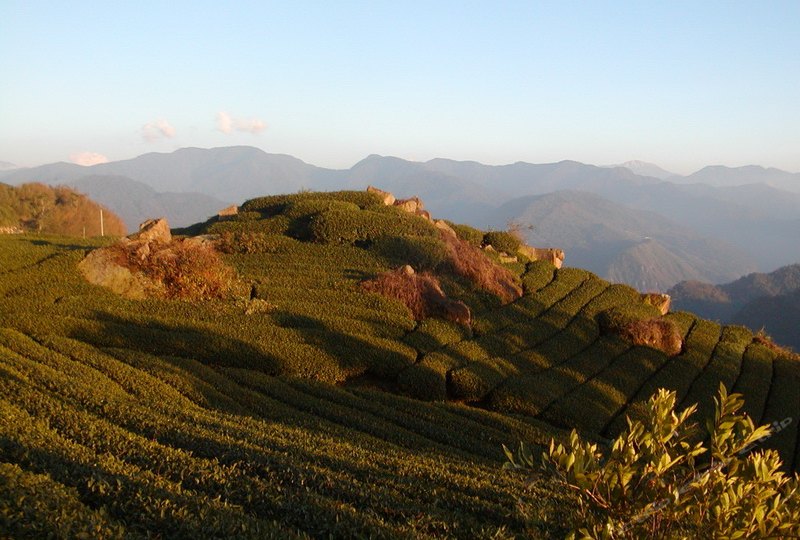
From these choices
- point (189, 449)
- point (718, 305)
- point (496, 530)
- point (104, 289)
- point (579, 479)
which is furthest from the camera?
point (718, 305)

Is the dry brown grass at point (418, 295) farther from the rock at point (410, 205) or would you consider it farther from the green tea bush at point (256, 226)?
the rock at point (410, 205)

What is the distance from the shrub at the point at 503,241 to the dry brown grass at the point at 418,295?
8720 millimetres

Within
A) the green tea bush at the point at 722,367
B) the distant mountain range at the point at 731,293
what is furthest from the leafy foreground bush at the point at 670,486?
the distant mountain range at the point at 731,293

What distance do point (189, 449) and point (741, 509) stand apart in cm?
553

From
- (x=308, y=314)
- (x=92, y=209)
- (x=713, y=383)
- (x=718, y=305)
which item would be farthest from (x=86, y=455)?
(x=718, y=305)

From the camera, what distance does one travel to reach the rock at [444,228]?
2441 centimetres

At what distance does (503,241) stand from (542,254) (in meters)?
3.41

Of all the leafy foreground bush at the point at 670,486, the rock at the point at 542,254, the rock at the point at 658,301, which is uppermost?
the leafy foreground bush at the point at 670,486

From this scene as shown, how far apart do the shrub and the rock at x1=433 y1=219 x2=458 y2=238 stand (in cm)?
170

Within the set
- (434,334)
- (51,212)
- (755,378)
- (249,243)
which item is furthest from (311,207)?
(51,212)

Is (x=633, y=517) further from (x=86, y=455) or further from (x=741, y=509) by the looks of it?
(x=86, y=455)

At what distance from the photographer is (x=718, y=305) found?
114562 mm

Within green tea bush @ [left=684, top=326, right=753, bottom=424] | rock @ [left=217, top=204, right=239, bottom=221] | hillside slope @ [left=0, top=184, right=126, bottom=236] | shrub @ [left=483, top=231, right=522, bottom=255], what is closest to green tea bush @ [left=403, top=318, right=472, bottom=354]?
green tea bush @ [left=684, top=326, right=753, bottom=424]

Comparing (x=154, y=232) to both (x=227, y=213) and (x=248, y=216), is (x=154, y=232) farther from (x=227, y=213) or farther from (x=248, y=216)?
(x=227, y=213)
